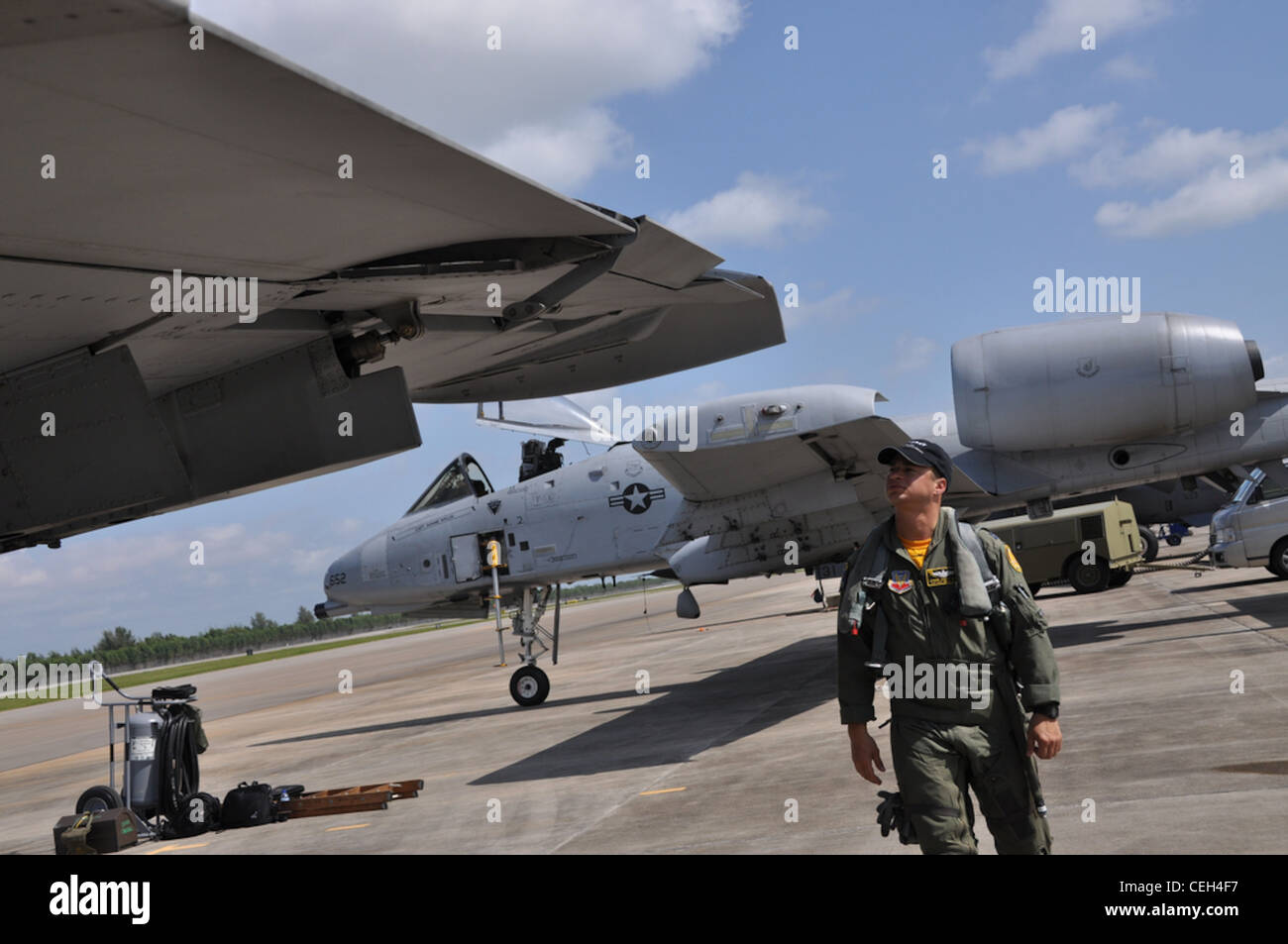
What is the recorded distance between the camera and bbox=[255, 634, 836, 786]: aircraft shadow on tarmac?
394 inches

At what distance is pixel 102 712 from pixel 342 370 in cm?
3093

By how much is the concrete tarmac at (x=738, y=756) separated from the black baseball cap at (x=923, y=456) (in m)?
2.13

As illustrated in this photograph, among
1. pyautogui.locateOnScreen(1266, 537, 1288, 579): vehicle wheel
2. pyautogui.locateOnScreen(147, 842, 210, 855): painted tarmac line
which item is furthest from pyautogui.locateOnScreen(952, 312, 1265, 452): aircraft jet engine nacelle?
pyautogui.locateOnScreen(147, 842, 210, 855): painted tarmac line

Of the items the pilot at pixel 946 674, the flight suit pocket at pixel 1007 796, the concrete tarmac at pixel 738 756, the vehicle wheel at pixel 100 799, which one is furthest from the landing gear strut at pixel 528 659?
the flight suit pocket at pixel 1007 796

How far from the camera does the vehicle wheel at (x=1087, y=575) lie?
2123 centimetres

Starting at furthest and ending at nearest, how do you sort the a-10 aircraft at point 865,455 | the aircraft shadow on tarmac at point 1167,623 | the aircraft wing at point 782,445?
the aircraft shadow on tarmac at point 1167,623 < the a-10 aircraft at point 865,455 < the aircraft wing at point 782,445

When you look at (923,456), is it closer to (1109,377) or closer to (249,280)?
(249,280)

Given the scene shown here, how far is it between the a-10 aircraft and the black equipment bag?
466 centimetres

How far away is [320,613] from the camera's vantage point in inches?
651

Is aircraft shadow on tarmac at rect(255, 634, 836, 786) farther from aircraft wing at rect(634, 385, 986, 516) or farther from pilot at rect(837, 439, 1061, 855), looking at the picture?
pilot at rect(837, 439, 1061, 855)

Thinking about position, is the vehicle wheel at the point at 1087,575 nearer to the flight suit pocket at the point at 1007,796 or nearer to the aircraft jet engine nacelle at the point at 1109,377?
the aircraft jet engine nacelle at the point at 1109,377
